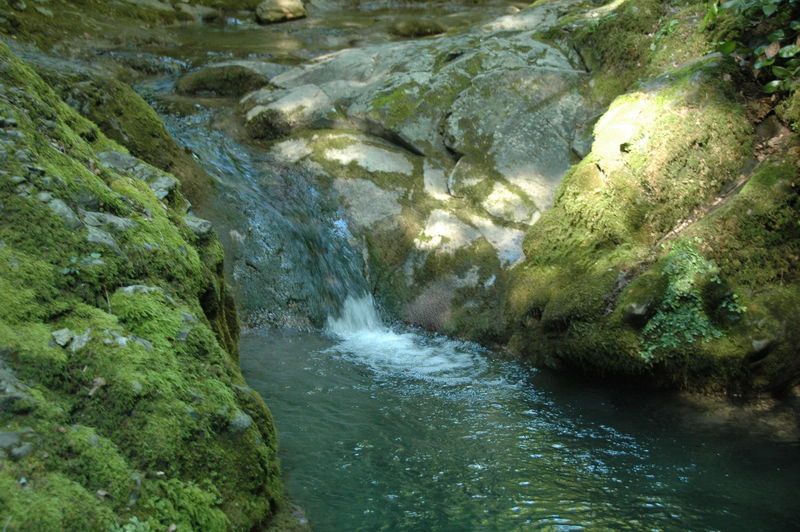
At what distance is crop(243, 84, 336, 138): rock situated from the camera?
9.65 metres

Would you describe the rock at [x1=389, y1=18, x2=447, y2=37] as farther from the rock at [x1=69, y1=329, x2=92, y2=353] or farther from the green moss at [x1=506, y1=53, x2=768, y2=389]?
the rock at [x1=69, y1=329, x2=92, y2=353]

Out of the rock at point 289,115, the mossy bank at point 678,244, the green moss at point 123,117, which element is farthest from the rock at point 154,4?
the mossy bank at point 678,244

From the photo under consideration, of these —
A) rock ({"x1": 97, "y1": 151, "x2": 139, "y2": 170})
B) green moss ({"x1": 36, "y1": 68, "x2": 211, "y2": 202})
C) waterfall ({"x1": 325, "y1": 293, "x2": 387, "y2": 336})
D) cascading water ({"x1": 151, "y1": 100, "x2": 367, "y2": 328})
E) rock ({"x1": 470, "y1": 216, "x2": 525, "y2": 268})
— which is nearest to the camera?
rock ({"x1": 97, "y1": 151, "x2": 139, "y2": 170})

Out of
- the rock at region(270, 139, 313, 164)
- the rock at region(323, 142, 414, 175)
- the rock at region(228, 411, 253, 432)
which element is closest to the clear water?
the rock at region(228, 411, 253, 432)

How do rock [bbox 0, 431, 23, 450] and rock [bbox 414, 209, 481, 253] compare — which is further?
rock [bbox 414, 209, 481, 253]

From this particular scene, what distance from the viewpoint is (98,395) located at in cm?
239

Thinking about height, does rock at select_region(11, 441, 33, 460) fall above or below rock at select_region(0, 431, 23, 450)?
below

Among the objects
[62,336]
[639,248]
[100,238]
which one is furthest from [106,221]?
[639,248]

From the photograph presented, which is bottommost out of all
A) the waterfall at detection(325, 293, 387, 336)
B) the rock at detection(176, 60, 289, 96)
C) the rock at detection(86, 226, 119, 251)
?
the waterfall at detection(325, 293, 387, 336)

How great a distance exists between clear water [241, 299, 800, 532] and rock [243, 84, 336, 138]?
14.8 feet

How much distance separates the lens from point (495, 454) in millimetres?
4395

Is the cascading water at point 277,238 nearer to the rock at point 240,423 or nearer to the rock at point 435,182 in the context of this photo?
the rock at point 435,182

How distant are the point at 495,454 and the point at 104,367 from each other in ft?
9.50

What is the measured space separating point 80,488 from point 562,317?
4.98 meters
